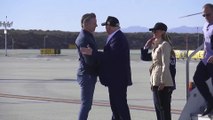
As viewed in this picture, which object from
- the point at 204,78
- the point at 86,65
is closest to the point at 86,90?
the point at 86,65

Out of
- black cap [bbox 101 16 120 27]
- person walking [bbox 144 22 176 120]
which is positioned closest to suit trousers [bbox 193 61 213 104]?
person walking [bbox 144 22 176 120]

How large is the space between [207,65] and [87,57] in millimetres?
1668

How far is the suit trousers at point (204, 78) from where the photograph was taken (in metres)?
6.55

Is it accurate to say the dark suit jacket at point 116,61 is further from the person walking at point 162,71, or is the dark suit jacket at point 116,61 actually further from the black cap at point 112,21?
the person walking at point 162,71

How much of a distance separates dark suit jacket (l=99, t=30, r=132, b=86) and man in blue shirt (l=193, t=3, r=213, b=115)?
104 cm

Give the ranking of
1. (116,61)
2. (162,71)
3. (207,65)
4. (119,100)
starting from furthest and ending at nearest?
1. (162,71)
2. (119,100)
3. (116,61)
4. (207,65)

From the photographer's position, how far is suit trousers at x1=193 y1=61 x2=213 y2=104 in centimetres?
655

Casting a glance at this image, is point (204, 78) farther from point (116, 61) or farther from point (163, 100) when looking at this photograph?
point (116, 61)

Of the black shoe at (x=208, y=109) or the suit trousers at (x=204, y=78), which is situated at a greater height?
the suit trousers at (x=204, y=78)

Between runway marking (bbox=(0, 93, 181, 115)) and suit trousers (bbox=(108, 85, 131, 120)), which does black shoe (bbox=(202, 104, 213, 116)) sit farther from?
runway marking (bbox=(0, 93, 181, 115))

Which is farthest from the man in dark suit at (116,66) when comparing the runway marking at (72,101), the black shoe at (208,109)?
the runway marking at (72,101)

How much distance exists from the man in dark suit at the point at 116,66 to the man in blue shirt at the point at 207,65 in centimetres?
106

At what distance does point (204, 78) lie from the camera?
6676mm

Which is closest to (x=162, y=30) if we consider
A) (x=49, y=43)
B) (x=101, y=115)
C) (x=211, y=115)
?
(x=211, y=115)
